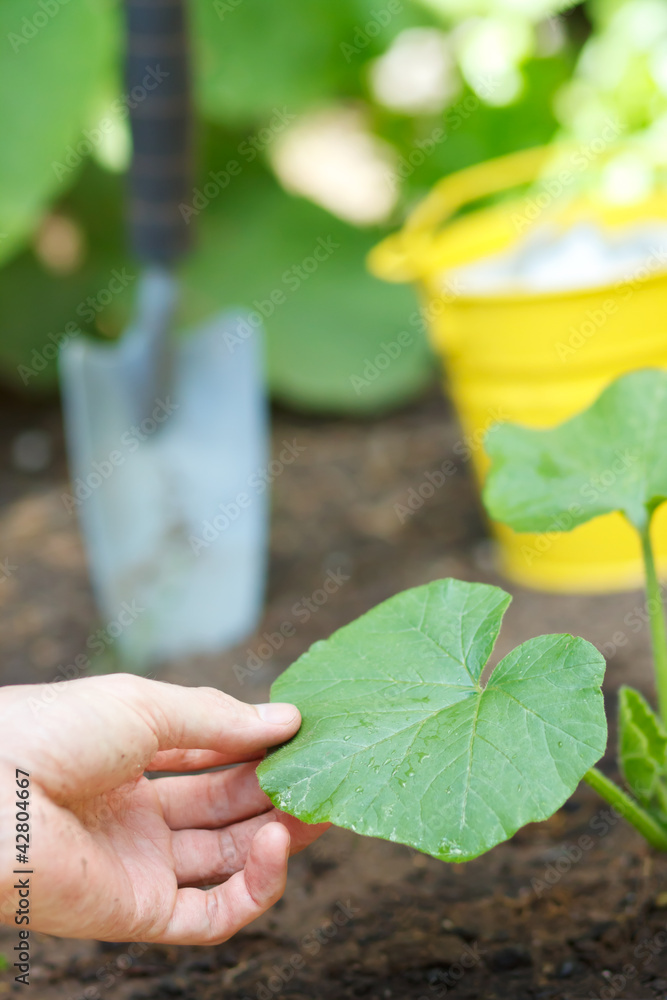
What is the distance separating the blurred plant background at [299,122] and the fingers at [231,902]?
1813 mm

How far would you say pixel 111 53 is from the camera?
199 centimetres

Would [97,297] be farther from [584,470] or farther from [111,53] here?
[584,470]

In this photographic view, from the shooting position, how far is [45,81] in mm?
1943

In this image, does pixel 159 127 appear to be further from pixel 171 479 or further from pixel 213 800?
pixel 213 800

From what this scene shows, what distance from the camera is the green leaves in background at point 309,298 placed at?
2521mm

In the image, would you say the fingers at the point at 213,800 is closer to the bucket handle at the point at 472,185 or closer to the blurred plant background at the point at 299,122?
the bucket handle at the point at 472,185

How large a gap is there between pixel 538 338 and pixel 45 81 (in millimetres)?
1165

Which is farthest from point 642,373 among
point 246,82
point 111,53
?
point 246,82

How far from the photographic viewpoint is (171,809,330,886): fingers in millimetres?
847

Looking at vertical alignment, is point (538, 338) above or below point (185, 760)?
above

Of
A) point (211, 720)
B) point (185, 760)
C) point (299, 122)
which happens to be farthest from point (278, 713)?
point (299, 122)

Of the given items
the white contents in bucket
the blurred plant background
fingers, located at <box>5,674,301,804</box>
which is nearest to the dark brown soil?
fingers, located at <box>5,674,301,804</box>

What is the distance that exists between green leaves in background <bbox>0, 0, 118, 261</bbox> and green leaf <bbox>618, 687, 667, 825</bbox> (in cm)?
154

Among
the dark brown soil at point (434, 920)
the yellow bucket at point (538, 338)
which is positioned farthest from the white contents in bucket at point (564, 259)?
the dark brown soil at point (434, 920)
